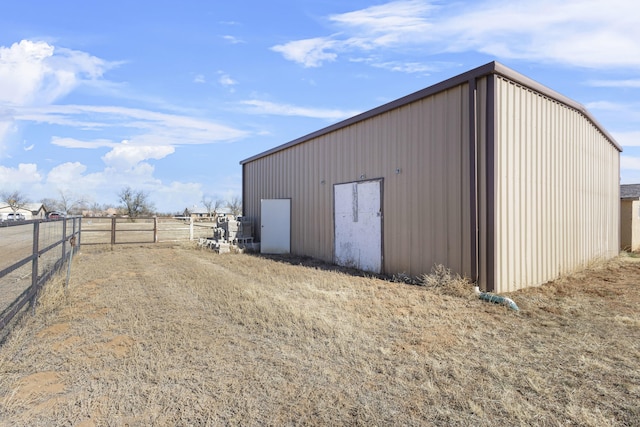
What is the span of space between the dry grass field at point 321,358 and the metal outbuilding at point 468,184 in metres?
1.12

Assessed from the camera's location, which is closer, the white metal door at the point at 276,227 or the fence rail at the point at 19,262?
the fence rail at the point at 19,262

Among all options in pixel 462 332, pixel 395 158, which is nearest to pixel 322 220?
pixel 395 158

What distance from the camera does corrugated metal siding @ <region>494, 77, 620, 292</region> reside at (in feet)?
23.7

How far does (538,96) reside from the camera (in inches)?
329

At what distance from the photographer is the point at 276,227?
1425cm

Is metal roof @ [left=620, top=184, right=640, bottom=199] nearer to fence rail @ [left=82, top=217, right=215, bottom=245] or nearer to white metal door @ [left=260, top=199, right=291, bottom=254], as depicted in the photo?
white metal door @ [left=260, top=199, right=291, bottom=254]

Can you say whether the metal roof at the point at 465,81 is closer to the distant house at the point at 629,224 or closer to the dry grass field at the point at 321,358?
the dry grass field at the point at 321,358

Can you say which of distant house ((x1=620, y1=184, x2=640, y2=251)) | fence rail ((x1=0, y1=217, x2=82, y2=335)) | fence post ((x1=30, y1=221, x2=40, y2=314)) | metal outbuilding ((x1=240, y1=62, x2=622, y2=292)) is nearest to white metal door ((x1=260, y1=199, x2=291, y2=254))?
metal outbuilding ((x1=240, y1=62, x2=622, y2=292))

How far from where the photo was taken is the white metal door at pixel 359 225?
970 cm

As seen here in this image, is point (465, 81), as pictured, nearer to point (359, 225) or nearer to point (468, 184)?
point (468, 184)

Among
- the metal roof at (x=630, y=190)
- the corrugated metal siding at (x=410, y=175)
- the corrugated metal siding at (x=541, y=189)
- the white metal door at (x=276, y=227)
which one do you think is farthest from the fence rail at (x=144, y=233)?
the metal roof at (x=630, y=190)

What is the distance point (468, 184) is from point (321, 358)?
4790 millimetres

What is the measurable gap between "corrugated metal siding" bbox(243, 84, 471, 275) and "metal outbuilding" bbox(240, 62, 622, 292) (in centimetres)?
3

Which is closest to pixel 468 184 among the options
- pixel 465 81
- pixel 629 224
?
pixel 465 81
